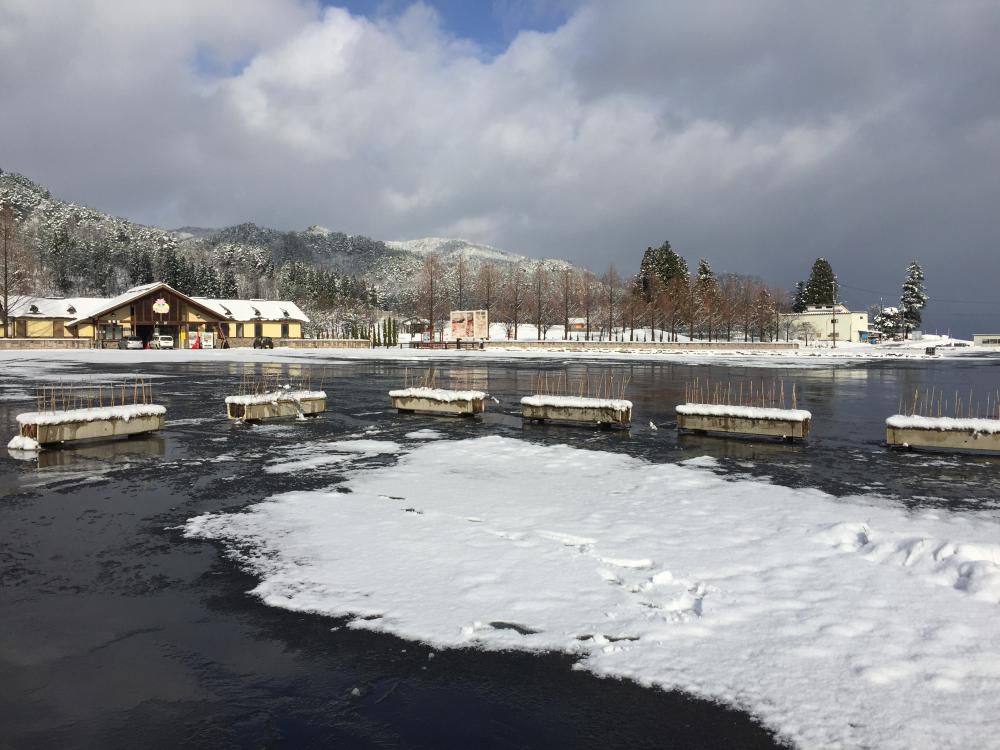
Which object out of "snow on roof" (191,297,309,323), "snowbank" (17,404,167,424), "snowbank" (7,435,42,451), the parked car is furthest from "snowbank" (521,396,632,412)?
"snow on roof" (191,297,309,323)

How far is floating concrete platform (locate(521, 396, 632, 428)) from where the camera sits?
758 inches

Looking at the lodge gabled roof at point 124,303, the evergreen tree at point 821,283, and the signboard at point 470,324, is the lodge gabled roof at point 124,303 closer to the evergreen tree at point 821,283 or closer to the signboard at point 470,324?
the signboard at point 470,324

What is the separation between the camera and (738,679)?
5.54 meters

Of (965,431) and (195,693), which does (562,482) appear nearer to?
(195,693)

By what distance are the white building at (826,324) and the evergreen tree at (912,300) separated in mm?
5907

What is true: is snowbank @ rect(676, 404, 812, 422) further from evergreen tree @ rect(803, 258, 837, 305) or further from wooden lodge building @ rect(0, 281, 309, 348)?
evergreen tree @ rect(803, 258, 837, 305)

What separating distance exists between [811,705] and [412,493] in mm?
7556

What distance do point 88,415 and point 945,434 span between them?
19.9m

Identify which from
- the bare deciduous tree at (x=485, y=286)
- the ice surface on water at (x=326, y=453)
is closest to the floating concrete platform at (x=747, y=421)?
the ice surface on water at (x=326, y=453)

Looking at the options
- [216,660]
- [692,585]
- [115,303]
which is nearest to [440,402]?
[692,585]

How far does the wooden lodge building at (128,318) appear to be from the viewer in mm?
76500

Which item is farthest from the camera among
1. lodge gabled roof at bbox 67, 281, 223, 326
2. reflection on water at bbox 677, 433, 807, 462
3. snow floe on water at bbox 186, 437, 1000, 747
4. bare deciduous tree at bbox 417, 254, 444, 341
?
bare deciduous tree at bbox 417, 254, 444, 341

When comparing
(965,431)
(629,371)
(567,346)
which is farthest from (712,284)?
(965,431)

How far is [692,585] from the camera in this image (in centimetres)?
750
